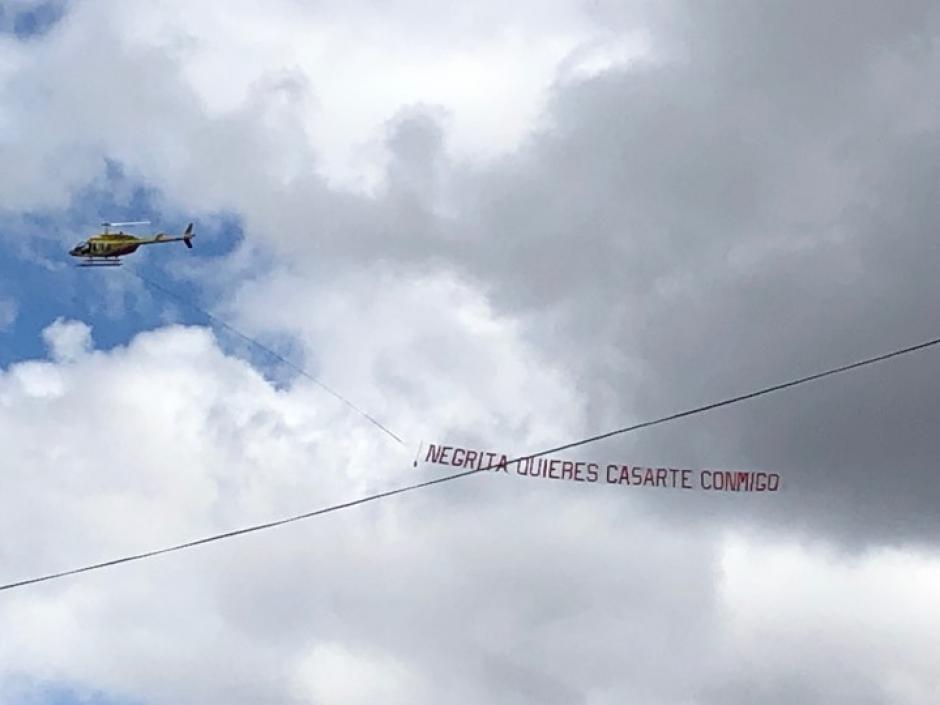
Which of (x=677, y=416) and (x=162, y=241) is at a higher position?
(x=162, y=241)

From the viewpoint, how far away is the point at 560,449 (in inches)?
2591

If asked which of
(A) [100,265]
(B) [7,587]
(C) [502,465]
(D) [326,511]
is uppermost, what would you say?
(A) [100,265]

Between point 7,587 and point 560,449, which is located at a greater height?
point 560,449

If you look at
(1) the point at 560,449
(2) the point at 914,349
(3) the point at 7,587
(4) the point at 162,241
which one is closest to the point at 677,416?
(1) the point at 560,449

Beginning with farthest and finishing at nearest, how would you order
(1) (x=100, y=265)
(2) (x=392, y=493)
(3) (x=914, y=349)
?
1. (1) (x=100, y=265)
2. (2) (x=392, y=493)
3. (3) (x=914, y=349)

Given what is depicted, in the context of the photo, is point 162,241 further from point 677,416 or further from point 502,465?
point 677,416

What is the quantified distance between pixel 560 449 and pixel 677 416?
19.4 feet

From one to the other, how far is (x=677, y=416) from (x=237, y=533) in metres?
22.2

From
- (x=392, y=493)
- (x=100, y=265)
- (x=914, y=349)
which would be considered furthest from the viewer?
(x=100, y=265)

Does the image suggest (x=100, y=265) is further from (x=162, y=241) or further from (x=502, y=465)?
(x=502, y=465)

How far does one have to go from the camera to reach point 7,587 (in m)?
66.1

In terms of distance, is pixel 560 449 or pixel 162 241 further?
pixel 162 241

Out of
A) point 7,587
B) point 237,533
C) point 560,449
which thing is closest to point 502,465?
point 560,449

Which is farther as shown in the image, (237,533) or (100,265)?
(100,265)
